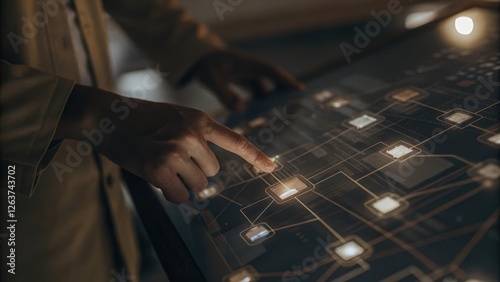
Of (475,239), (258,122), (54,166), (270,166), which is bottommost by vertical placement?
(475,239)

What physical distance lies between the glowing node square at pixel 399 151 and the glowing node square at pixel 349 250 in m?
0.23

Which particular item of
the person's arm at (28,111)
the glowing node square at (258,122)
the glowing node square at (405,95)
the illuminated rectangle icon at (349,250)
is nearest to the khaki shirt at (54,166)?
the person's arm at (28,111)

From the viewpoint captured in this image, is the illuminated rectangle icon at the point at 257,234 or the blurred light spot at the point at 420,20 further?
the blurred light spot at the point at 420,20

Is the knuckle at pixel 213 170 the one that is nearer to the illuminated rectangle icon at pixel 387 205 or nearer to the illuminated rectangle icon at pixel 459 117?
the illuminated rectangle icon at pixel 387 205

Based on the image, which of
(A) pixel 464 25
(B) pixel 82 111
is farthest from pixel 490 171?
(B) pixel 82 111

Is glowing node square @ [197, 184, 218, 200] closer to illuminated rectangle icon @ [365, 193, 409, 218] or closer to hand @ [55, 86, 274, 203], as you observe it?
hand @ [55, 86, 274, 203]

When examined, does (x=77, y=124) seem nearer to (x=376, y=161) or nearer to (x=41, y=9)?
(x=41, y=9)

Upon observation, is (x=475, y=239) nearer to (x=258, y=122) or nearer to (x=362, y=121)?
(x=362, y=121)

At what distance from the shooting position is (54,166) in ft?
3.64

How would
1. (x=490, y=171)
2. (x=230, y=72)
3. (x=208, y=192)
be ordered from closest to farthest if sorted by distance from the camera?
(x=490, y=171), (x=208, y=192), (x=230, y=72)

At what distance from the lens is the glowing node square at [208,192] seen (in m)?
0.91

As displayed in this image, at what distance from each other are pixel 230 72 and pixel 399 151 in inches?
29.2

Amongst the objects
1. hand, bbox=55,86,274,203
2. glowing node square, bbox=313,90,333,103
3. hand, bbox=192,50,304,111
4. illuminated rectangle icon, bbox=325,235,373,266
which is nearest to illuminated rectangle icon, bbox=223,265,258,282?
illuminated rectangle icon, bbox=325,235,373,266

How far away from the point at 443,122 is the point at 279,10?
2.57 meters
